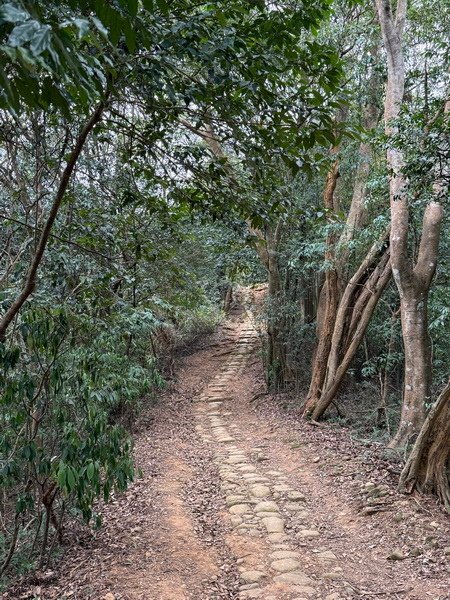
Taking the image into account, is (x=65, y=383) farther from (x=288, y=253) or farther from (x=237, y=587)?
(x=288, y=253)

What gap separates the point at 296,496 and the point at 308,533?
0.90 meters

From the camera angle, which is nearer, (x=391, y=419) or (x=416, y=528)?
(x=416, y=528)

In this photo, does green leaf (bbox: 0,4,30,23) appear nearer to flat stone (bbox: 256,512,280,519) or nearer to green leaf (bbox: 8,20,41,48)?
green leaf (bbox: 8,20,41,48)

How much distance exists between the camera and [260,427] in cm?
850

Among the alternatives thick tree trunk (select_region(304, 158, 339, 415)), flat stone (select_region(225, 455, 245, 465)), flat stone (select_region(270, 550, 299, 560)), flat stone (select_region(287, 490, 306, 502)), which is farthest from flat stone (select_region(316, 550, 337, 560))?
thick tree trunk (select_region(304, 158, 339, 415))

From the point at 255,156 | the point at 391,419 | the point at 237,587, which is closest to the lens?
the point at 255,156

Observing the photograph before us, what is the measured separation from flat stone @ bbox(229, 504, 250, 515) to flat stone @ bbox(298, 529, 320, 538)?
0.65 metres

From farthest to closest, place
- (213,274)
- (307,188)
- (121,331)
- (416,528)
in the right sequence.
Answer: (213,274)
(307,188)
(416,528)
(121,331)

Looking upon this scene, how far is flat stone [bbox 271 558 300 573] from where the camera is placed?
3.61m

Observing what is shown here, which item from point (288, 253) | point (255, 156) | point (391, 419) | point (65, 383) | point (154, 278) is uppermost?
point (288, 253)

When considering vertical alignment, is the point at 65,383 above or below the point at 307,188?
below

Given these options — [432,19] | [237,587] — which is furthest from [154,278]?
[432,19]

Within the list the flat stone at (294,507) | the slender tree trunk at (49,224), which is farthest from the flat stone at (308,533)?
the slender tree trunk at (49,224)

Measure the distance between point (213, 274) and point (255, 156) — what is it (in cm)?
961
